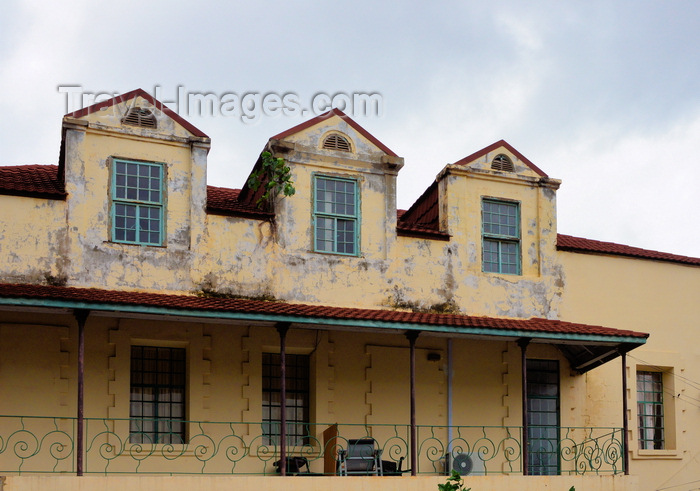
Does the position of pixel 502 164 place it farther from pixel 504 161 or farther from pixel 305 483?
pixel 305 483

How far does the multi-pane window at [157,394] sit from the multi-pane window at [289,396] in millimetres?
1513

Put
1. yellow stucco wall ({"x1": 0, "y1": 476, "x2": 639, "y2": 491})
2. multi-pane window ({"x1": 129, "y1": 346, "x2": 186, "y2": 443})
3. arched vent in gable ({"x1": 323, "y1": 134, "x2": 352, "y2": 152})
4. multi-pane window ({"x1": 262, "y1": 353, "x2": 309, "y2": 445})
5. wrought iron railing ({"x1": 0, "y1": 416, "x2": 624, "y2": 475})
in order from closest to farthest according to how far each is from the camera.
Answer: yellow stucco wall ({"x1": 0, "y1": 476, "x2": 639, "y2": 491}) → wrought iron railing ({"x1": 0, "y1": 416, "x2": 624, "y2": 475}) → multi-pane window ({"x1": 129, "y1": 346, "x2": 186, "y2": 443}) → multi-pane window ({"x1": 262, "y1": 353, "x2": 309, "y2": 445}) → arched vent in gable ({"x1": 323, "y1": 134, "x2": 352, "y2": 152})

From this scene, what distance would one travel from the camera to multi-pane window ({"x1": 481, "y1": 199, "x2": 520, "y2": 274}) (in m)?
20.0

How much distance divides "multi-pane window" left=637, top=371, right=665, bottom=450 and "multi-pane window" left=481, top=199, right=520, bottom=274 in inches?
142

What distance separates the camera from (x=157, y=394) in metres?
17.4

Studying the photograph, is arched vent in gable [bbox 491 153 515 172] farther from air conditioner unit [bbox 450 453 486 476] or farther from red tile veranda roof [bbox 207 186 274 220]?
air conditioner unit [bbox 450 453 486 476]

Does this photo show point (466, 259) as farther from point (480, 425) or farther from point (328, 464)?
point (328, 464)

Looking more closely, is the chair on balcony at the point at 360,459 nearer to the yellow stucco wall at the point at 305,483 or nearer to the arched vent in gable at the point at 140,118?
the yellow stucco wall at the point at 305,483

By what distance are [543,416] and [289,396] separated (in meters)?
5.04

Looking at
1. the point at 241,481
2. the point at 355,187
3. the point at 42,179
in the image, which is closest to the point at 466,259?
the point at 355,187

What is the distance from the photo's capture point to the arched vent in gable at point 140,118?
17547 millimetres

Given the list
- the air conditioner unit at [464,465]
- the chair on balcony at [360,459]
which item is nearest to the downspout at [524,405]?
the air conditioner unit at [464,465]

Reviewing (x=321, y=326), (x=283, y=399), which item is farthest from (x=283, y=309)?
(x=283, y=399)

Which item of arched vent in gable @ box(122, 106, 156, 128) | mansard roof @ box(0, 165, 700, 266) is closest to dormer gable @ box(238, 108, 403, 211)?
mansard roof @ box(0, 165, 700, 266)
